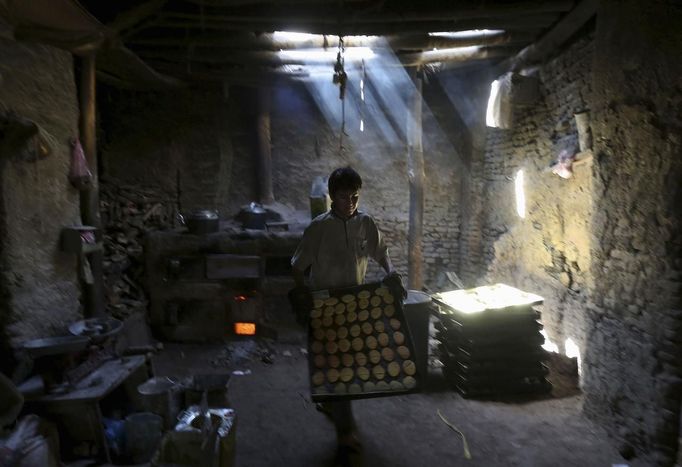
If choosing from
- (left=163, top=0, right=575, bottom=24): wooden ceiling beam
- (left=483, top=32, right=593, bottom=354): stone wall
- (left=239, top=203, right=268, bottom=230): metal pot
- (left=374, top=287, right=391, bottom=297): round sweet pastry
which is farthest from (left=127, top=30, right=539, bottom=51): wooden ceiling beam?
(left=374, top=287, right=391, bottom=297): round sweet pastry

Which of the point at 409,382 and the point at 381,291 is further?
the point at 381,291

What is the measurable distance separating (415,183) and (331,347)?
5240mm

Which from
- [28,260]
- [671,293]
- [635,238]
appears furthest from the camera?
[28,260]

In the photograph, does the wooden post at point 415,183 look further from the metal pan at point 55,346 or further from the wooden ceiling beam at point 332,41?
the metal pan at point 55,346

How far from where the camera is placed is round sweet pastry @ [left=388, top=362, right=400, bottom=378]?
10.2 ft

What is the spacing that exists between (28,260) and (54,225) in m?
0.47

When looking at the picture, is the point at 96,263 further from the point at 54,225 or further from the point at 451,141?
the point at 451,141

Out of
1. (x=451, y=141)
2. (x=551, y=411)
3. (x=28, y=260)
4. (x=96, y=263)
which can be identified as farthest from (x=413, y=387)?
(x=451, y=141)

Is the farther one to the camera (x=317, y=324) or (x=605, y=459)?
(x=605, y=459)

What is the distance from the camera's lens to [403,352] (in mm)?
3203

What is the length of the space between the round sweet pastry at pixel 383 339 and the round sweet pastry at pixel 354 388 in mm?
369

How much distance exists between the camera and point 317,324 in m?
3.36

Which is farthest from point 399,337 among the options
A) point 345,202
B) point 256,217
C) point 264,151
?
point 264,151

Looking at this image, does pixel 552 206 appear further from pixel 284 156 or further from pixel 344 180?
pixel 284 156
